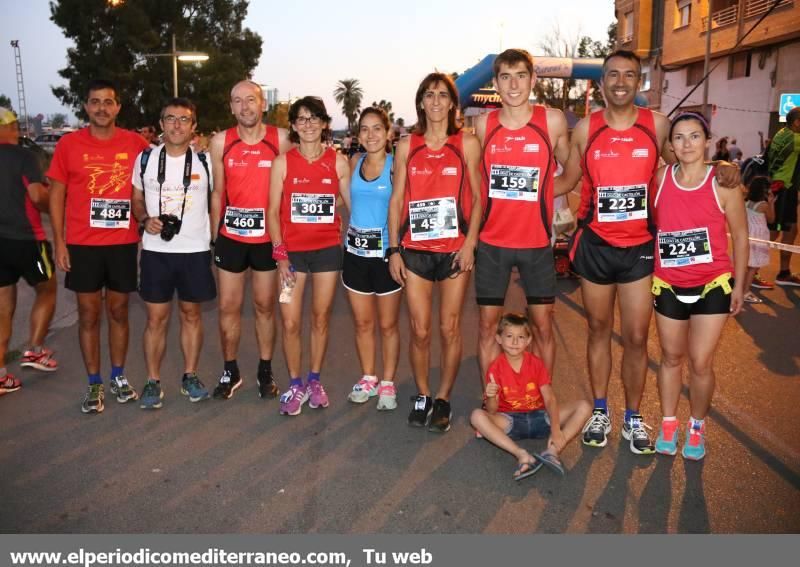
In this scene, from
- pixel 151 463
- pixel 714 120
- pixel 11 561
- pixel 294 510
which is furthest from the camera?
pixel 714 120

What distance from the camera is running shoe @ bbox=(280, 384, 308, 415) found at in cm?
504

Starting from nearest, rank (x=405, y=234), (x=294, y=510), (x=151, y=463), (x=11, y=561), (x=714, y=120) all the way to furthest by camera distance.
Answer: (x=11, y=561) → (x=294, y=510) → (x=151, y=463) → (x=405, y=234) → (x=714, y=120)

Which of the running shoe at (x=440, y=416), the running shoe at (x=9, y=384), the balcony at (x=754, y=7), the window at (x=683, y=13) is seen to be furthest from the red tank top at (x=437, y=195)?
the window at (x=683, y=13)

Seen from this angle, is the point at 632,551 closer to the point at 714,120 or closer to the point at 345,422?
the point at 345,422

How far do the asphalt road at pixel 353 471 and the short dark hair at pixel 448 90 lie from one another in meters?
2.01

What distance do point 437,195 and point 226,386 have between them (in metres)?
2.23

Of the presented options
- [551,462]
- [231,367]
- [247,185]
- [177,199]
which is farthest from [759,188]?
[177,199]

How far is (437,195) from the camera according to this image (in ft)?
15.0

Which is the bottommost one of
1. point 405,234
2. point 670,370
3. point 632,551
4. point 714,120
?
point 632,551

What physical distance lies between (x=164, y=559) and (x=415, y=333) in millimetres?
2235

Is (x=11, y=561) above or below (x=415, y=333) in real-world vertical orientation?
below

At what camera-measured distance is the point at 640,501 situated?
376 centimetres

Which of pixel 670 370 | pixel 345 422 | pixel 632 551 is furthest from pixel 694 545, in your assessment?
pixel 345 422

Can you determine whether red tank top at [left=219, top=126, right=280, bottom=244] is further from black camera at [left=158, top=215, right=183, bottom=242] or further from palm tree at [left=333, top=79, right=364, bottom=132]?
palm tree at [left=333, top=79, right=364, bottom=132]
